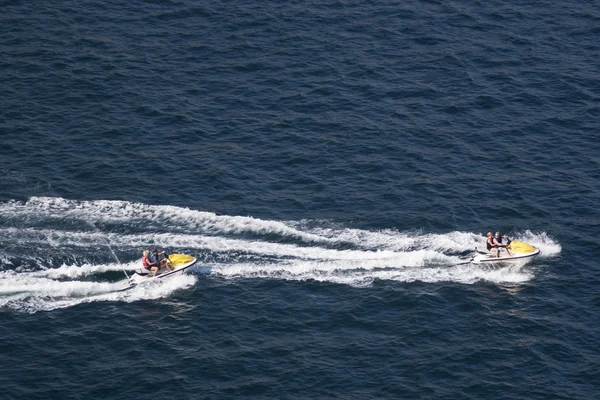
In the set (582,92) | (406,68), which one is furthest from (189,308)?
(582,92)

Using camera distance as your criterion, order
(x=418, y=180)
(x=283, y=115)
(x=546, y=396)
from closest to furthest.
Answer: (x=546, y=396)
(x=418, y=180)
(x=283, y=115)

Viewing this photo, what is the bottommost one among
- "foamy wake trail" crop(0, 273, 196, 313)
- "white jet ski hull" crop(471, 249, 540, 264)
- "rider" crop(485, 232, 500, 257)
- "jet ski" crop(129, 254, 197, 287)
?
"foamy wake trail" crop(0, 273, 196, 313)

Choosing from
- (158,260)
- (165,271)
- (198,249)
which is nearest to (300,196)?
(198,249)

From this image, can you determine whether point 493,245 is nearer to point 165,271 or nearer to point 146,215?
point 165,271

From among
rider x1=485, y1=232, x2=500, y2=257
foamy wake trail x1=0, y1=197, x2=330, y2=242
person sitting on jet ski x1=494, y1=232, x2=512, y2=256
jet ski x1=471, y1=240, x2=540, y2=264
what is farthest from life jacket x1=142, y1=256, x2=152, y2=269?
person sitting on jet ski x1=494, y1=232, x2=512, y2=256

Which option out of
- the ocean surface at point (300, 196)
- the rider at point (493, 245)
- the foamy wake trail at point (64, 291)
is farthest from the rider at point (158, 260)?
the rider at point (493, 245)

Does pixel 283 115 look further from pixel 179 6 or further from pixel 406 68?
pixel 179 6

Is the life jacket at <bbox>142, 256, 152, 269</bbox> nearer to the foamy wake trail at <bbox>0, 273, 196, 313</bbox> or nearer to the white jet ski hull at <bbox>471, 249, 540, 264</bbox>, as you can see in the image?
the foamy wake trail at <bbox>0, 273, 196, 313</bbox>
